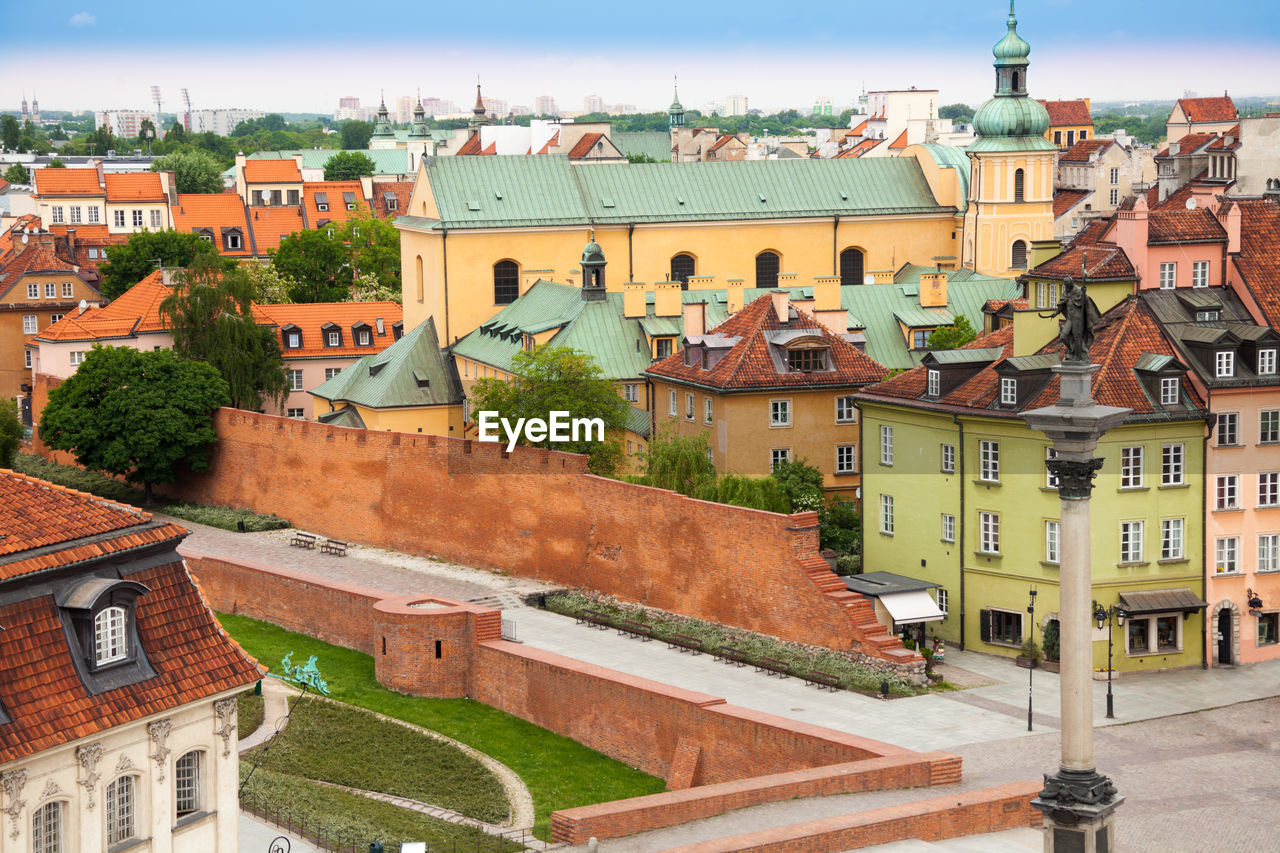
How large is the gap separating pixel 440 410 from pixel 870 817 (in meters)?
39.5

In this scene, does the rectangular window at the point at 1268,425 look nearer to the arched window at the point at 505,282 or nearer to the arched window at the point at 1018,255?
the arched window at the point at 1018,255

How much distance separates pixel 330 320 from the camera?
248 feet

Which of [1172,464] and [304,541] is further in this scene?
[304,541]

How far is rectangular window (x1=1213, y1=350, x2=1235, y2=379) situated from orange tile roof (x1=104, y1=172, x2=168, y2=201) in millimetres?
88585

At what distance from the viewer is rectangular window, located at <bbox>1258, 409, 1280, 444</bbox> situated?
44.3 meters

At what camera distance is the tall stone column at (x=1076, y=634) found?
2372 centimetres

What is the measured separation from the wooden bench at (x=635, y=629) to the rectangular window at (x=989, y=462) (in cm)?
831

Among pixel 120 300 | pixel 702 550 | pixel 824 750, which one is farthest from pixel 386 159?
pixel 824 750

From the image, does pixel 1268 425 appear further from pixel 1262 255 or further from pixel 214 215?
pixel 214 215

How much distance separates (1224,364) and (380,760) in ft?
65.3

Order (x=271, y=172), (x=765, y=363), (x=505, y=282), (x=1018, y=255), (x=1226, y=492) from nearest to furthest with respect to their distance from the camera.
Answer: (x=1226, y=492) < (x=765, y=363) < (x=505, y=282) < (x=1018, y=255) < (x=271, y=172)

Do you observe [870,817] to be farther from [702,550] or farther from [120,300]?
[120,300]

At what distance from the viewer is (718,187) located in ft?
247

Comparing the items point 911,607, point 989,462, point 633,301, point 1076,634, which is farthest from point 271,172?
point 1076,634
